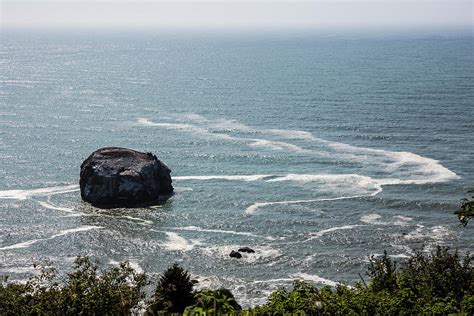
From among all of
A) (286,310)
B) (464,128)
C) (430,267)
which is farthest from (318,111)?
(286,310)

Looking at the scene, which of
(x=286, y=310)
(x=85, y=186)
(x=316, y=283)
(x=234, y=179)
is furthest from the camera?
(x=234, y=179)

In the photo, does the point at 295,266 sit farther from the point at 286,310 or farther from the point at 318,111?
the point at 318,111

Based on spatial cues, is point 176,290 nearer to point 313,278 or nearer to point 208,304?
point 313,278

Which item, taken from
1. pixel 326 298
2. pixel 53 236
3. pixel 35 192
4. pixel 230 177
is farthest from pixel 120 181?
pixel 326 298

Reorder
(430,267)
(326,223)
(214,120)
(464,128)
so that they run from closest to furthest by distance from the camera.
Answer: (430,267), (326,223), (464,128), (214,120)

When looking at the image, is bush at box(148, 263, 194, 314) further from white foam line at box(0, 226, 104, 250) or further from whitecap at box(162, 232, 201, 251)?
white foam line at box(0, 226, 104, 250)

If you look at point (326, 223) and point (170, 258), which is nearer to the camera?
point (170, 258)

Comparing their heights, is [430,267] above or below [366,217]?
above
